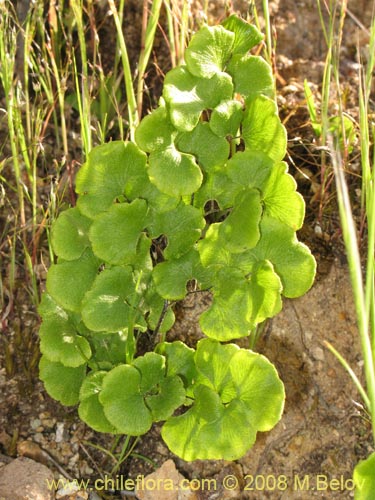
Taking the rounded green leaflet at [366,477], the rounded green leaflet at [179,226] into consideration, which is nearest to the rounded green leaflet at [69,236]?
the rounded green leaflet at [179,226]

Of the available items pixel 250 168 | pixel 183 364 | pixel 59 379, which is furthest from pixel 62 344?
pixel 250 168

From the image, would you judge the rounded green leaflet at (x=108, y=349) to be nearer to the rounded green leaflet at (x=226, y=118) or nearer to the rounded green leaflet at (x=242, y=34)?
the rounded green leaflet at (x=226, y=118)

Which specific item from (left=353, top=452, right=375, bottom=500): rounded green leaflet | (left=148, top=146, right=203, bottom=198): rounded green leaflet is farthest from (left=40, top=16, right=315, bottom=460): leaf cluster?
(left=353, top=452, right=375, bottom=500): rounded green leaflet

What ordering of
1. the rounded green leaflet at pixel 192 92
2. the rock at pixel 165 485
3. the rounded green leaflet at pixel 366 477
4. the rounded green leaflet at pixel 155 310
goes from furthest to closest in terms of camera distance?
1. the rock at pixel 165 485
2. the rounded green leaflet at pixel 155 310
3. the rounded green leaflet at pixel 192 92
4. the rounded green leaflet at pixel 366 477

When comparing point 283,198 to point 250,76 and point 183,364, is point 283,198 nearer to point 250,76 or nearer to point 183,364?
point 250,76

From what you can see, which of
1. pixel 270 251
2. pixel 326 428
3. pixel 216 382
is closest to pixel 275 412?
pixel 216 382

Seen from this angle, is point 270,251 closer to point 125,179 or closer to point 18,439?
point 125,179
